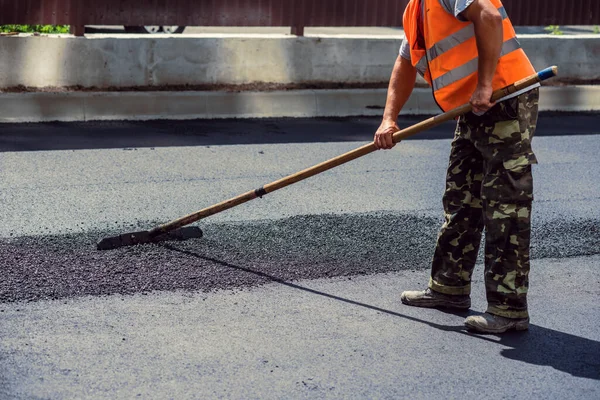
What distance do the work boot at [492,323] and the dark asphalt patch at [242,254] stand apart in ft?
3.15

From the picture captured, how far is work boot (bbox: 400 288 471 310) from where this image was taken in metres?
4.97

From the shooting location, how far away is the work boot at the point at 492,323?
4609 mm

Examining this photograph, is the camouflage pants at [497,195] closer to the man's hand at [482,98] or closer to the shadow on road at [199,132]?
the man's hand at [482,98]

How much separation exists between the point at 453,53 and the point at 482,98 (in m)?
0.28

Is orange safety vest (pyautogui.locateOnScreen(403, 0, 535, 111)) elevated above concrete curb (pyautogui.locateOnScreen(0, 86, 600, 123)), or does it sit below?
above

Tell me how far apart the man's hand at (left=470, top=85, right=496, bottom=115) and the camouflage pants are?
0.14 m

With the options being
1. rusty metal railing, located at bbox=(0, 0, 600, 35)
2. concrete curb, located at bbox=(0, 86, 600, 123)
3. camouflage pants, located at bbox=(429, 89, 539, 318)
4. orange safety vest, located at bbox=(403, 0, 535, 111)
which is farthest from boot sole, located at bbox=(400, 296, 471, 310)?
rusty metal railing, located at bbox=(0, 0, 600, 35)

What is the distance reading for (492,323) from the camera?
15.1ft

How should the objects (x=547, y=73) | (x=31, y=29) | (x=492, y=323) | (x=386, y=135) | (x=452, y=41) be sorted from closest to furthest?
(x=547, y=73) < (x=452, y=41) < (x=492, y=323) < (x=386, y=135) < (x=31, y=29)

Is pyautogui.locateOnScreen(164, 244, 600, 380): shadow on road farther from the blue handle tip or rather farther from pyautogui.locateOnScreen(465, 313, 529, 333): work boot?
the blue handle tip

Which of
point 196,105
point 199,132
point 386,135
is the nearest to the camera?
point 386,135

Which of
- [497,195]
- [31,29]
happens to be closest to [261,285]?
[497,195]

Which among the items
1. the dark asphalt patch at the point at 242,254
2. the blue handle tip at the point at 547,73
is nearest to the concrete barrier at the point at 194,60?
the dark asphalt patch at the point at 242,254

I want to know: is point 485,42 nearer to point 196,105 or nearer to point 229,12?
point 196,105
